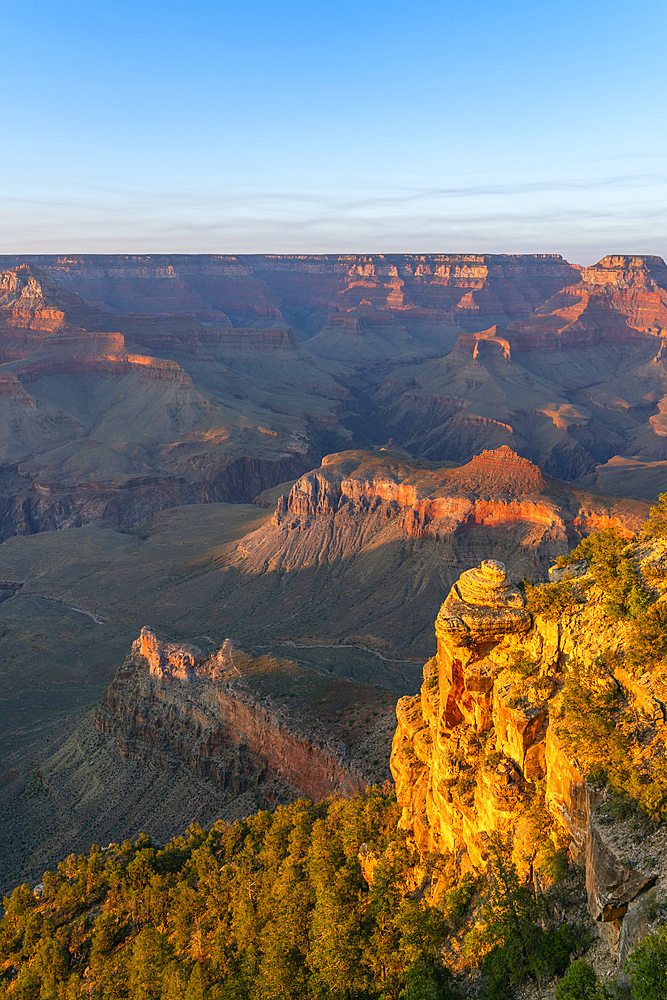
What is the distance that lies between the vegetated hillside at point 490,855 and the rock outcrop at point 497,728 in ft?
0.21

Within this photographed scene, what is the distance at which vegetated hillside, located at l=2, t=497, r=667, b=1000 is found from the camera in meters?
18.2

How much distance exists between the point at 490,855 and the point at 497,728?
12.5 ft

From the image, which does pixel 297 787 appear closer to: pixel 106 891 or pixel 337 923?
pixel 106 891

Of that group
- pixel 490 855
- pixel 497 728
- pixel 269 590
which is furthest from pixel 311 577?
pixel 490 855

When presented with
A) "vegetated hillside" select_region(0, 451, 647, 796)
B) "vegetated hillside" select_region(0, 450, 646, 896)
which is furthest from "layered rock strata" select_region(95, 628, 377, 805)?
"vegetated hillside" select_region(0, 451, 647, 796)

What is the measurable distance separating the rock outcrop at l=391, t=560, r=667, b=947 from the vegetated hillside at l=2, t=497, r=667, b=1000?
0.06 m

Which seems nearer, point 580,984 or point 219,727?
point 580,984

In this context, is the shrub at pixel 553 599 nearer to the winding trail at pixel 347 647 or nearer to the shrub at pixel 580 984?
the shrub at pixel 580 984

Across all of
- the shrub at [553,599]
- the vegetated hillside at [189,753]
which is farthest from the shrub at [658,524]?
the vegetated hillside at [189,753]

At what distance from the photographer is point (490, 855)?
22047 millimetres

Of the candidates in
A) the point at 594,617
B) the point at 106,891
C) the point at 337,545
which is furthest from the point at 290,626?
the point at 594,617

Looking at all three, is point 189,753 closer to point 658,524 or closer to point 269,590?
point 658,524

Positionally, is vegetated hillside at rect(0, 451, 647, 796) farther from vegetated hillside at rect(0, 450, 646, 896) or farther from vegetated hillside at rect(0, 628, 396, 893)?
vegetated hillside at rect(0, 628, 396, 893)

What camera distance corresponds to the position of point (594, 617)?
885 inches
